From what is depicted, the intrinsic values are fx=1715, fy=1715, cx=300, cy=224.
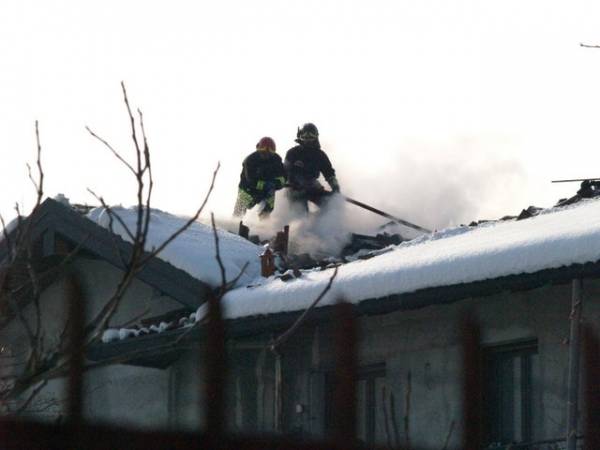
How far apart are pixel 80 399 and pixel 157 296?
11672mm

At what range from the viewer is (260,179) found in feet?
69.3

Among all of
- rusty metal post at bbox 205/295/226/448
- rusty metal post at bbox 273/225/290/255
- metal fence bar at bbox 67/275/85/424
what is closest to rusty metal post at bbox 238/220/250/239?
rusty metal post at bbox 273/225/290/255

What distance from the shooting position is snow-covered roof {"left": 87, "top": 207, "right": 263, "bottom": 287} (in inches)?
634

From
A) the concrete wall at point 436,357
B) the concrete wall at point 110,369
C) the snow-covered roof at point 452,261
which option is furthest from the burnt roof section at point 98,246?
the concrete wall at point 436,357

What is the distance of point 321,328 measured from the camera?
605 inches

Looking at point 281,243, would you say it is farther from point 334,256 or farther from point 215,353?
point 215,353

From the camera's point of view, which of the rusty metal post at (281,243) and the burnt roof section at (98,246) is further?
the rusty metal post at (281,243)

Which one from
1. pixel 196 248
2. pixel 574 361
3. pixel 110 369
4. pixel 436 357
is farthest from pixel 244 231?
pixel 574 361

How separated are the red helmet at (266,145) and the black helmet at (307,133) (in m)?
0.35

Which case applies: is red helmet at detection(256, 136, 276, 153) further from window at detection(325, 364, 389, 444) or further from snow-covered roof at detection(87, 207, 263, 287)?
window at detection(325, 364, 389, 444)

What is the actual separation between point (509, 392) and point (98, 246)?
16.3 feet

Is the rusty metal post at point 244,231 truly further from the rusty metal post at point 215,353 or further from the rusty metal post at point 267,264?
the rusty metal post at point 215,353

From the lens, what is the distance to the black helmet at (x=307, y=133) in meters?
21.5

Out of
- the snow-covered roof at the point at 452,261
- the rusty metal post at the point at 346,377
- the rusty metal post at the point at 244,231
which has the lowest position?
the rusty metal post at the point at 346,377
